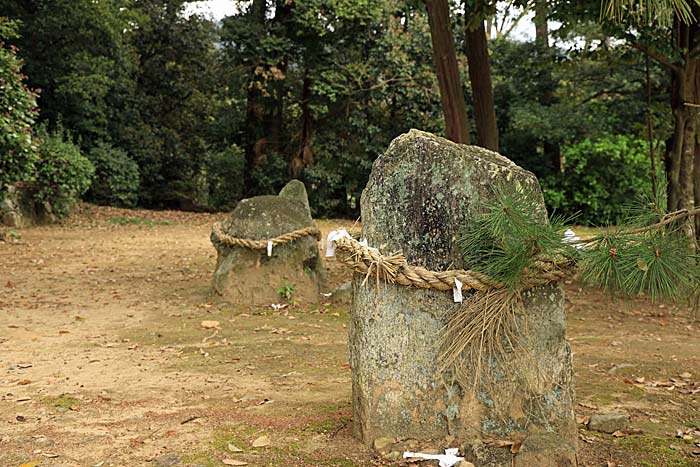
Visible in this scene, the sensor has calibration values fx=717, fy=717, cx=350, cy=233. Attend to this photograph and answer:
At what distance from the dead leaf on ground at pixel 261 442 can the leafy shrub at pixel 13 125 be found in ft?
32.5

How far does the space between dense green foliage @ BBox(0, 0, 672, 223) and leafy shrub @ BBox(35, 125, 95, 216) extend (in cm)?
218

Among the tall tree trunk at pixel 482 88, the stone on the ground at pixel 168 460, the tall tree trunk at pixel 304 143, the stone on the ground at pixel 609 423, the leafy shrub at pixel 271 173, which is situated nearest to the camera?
the stone on the ground at pixel 168 460

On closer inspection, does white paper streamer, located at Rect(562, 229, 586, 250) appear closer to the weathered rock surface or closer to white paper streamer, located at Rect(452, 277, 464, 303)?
white paper streamer, located at Rect(452, 277, 464, 303)

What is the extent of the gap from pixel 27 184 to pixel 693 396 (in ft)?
42.4

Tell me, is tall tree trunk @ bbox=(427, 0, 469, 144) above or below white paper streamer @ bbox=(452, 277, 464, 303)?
above

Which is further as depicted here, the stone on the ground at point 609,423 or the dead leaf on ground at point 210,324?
the dead leaf on ground at point 210,324

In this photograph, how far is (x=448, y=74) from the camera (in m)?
8.38

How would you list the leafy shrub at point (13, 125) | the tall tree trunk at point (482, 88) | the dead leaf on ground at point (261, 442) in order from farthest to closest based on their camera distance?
the leafy shrub at point (13, 125)
the tall tree trunk at point (482, 88)
the dead leaf on ground at point (261, 442)

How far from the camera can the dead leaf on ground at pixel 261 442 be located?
11.2ft

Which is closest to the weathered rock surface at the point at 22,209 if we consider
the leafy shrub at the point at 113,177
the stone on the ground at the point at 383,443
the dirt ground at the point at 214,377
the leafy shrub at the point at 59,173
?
the leafy shrub at the point at 59,173

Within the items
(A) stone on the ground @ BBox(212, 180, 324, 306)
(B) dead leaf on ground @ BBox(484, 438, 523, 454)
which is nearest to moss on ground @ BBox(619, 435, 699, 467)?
(B) dead leaf on ground @ BBox(484, 438, 523, 454)

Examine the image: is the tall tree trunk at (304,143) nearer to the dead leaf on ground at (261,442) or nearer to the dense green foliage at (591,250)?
the dead leaf on ground at (261,442)

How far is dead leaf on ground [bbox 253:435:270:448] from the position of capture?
3402 millimetres

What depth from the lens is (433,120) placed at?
58.2 feet
